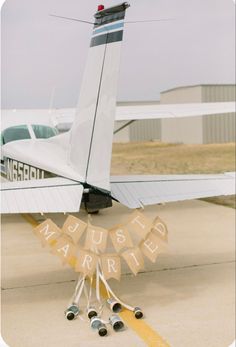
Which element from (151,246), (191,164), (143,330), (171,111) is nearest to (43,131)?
(171,111)

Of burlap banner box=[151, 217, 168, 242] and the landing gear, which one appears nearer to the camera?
the landing gear

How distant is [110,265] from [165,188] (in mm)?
1294

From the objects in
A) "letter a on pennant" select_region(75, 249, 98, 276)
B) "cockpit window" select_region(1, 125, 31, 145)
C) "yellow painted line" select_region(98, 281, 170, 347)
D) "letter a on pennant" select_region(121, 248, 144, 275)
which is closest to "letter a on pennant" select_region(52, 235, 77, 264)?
"letter a on pennant" select_region(75, 249, 98, 276)

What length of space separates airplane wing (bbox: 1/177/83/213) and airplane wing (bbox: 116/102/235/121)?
332 inches

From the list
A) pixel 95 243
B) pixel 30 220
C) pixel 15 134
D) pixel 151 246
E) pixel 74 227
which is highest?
pixel 15 134

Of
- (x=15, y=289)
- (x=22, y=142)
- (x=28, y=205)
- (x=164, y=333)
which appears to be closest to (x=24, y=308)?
(x=15, y=289)

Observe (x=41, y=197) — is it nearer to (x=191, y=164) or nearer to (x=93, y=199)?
(x=93, y=199)

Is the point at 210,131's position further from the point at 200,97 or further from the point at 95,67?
the point at 95,67

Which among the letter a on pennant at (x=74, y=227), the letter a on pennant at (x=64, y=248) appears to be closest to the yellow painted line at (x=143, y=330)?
the letter a on pennant at (x=64, y=248)

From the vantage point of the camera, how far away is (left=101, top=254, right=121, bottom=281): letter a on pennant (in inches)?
190

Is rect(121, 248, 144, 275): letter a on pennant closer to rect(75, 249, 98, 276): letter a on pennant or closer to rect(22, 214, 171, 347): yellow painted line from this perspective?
rect(75, 249, 98, 276): letter a on pennant

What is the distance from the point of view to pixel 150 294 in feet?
18.1

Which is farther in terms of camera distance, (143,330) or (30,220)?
(30,220)

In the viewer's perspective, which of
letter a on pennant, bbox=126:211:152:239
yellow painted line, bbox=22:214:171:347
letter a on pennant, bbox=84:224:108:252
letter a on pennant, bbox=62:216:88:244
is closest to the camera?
yellow painted line, bbox=22:214:171:347
